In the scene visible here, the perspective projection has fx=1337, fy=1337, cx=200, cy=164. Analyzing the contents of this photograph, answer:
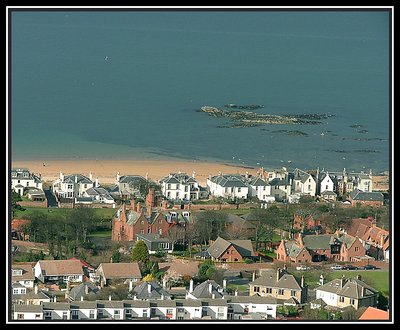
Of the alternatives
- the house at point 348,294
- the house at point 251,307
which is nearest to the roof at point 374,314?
the house at point 348,294

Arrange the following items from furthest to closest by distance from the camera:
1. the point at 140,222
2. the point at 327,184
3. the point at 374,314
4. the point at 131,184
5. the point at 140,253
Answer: the point at 327,184 < the point at 131,184 < the point at 140,222 < the point at 140,253 < the point at 374,314

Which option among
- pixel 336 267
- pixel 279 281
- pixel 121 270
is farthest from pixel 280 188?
pixel 279 281

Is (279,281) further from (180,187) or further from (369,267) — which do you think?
(180,187)

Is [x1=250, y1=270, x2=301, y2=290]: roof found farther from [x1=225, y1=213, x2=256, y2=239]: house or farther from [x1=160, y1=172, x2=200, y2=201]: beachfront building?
[x1=160, y1=172, x2=200, y2=201]: beachfront building

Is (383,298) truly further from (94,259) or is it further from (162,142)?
(162,142)
